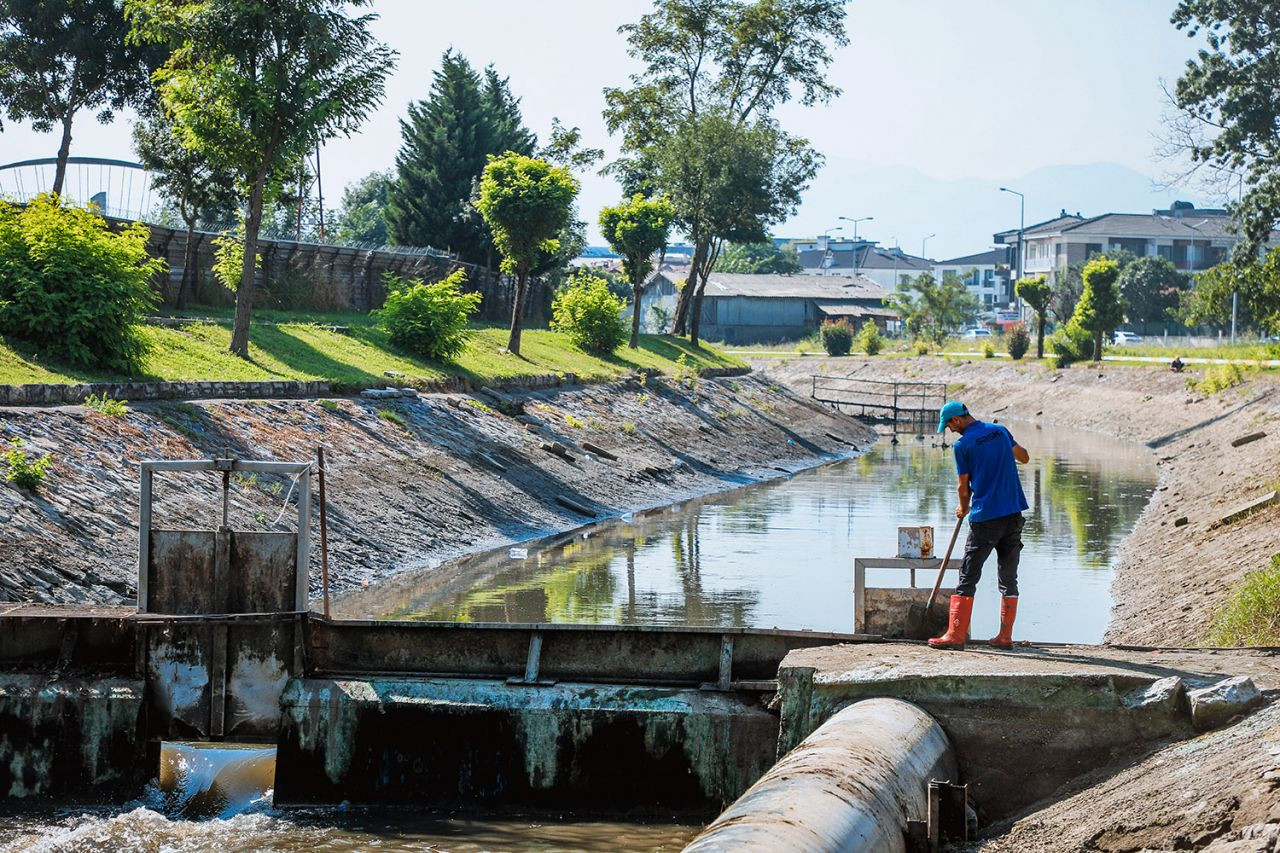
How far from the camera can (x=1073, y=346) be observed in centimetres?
6762

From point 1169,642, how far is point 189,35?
73.1 ft

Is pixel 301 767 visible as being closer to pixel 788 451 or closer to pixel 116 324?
pixel 116 324

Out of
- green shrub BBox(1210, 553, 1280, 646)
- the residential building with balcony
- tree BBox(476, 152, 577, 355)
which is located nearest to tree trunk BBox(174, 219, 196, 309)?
tree BBox(476, 152, 577, 355)

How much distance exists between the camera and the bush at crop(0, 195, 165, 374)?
76.7ft

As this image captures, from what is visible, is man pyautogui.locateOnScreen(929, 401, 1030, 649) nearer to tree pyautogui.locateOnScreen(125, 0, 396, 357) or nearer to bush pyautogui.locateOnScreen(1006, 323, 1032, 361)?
tree pyautogui.locateOnScreen(125, 0, 396, 357)

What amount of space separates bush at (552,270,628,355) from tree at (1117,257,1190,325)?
51.7m

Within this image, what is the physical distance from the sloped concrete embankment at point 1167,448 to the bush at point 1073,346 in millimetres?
987

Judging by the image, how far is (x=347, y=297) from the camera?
44469 millimetres

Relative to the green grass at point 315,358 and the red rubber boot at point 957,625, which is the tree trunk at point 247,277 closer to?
the green grass at point 315,358

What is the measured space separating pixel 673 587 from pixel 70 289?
422 inches

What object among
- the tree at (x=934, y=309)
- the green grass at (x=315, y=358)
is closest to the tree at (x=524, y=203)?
the green grass at (x=315, y=358)

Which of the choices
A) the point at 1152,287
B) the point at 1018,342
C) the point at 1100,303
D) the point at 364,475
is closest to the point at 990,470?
the point at 364,475

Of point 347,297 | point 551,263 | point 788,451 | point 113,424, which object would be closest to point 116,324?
point 113,424

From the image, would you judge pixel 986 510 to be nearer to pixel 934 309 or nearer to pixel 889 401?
pixel 889 401
